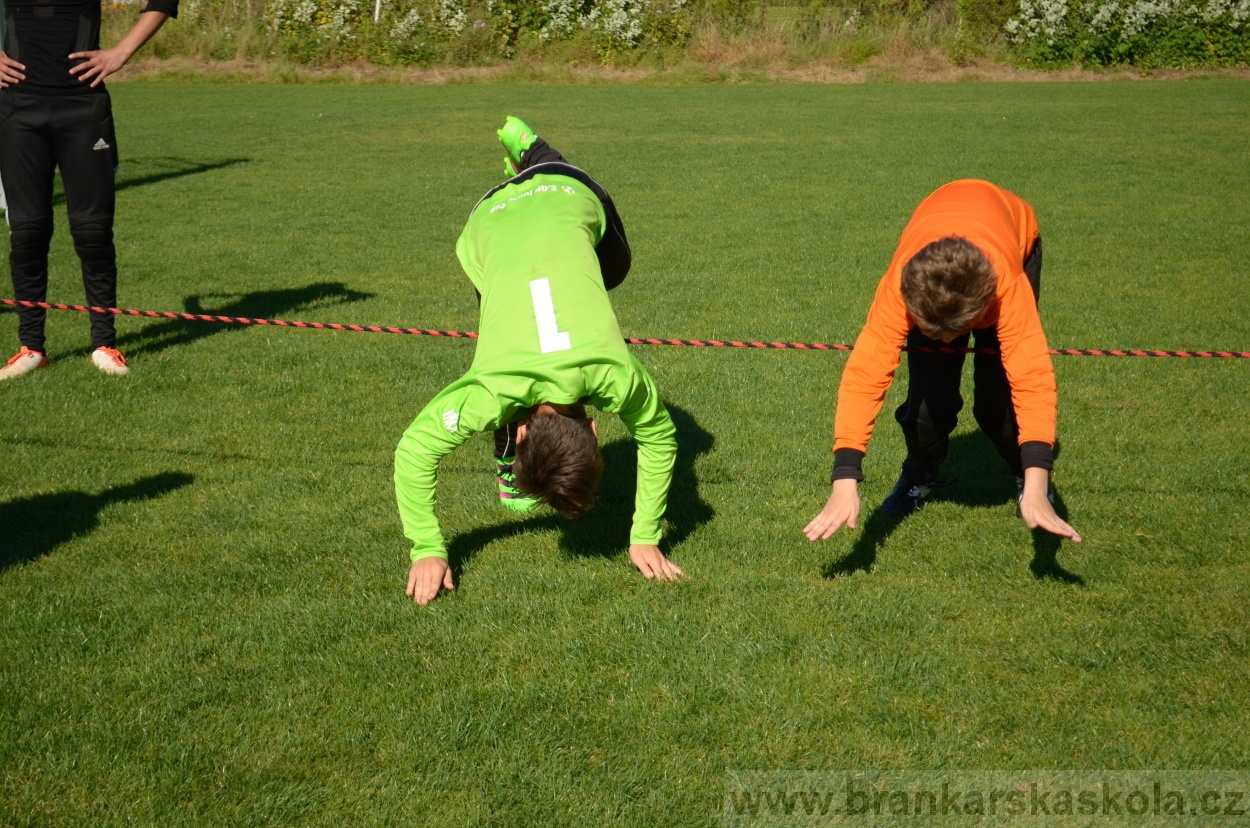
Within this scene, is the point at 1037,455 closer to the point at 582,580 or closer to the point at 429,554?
the point at 582,580

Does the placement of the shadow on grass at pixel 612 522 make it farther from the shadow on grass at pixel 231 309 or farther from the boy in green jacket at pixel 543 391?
the shadow on grass at pixel 231 309

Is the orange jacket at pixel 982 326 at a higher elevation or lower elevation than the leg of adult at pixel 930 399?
higher

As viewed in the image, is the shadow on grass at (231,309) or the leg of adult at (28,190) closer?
the leg of adult at (28,190)

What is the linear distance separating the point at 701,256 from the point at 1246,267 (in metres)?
5.58

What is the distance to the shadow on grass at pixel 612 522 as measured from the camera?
5.44 m

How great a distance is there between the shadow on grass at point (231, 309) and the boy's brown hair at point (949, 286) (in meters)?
6.50

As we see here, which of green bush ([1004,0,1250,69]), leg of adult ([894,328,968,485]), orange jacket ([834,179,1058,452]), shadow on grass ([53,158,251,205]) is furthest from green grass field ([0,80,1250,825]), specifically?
green bush ([1004,0,1250,69])

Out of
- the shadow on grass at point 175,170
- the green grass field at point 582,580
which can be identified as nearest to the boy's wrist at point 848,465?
the green grass field at point 582,580

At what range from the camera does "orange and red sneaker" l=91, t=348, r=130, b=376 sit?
7.94 metres

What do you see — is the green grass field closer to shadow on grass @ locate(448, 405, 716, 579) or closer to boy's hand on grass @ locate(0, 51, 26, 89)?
shadow on grass @ locate(448, 405, 716, 579)

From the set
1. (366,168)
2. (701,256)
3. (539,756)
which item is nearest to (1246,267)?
(701,256)

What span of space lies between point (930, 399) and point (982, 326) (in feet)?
2.87

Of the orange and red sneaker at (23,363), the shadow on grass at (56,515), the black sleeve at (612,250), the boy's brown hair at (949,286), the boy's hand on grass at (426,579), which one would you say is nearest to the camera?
the boy's brown hair at (949,286)

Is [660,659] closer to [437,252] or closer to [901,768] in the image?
[901,768]
